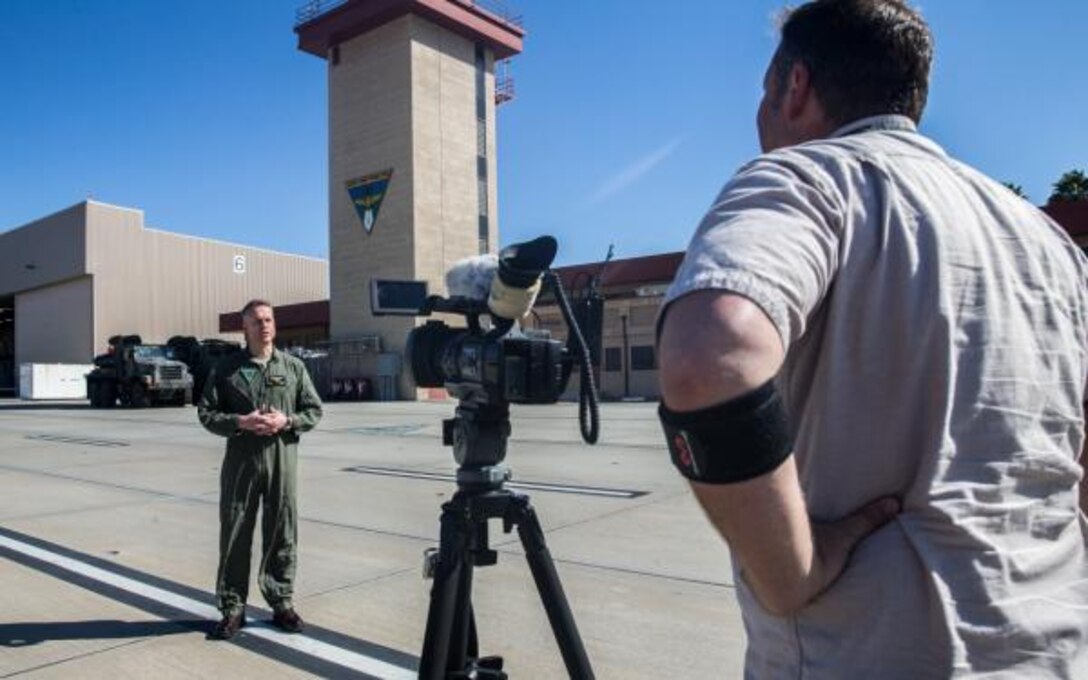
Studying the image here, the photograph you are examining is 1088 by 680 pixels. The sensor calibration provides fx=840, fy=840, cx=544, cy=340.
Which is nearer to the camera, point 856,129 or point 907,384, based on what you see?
point 907,384

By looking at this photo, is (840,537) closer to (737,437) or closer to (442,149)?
(737,437)

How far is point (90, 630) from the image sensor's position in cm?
444

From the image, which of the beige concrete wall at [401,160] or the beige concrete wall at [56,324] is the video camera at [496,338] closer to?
the beige concrete wall at [401,160]

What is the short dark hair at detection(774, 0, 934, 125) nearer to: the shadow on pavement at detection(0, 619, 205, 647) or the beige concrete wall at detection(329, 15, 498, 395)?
the shadow on pavement at detection(0, 619, 205, 647)

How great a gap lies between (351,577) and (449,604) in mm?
3314

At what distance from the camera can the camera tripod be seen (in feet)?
8.09

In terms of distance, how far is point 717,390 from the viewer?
3.47 ft

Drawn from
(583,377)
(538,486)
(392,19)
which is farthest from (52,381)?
(583,377)

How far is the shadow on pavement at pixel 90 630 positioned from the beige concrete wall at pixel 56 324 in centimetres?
4717

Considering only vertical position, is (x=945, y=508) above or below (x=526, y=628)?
above

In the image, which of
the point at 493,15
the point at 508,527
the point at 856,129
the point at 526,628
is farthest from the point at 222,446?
the point at 493,15

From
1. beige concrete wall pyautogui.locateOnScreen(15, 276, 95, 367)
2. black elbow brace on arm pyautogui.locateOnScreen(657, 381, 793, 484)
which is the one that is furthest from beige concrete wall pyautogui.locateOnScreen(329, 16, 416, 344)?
black elbow brace on arm pyautogui.locateOnScreen(657, 381, 793, 484)

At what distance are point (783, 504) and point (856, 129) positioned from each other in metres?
0.63

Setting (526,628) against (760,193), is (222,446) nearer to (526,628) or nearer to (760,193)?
(526,628)
